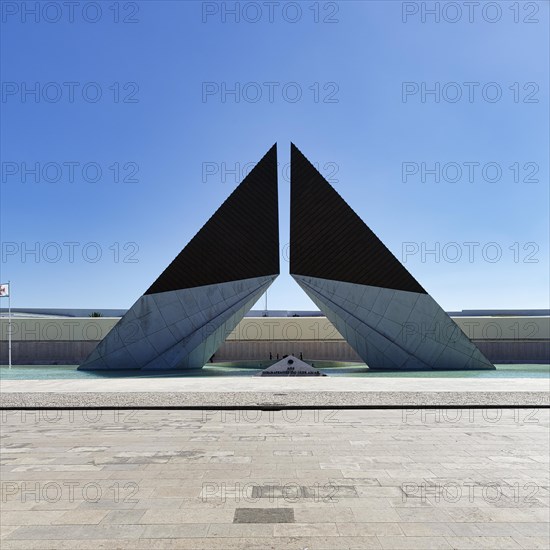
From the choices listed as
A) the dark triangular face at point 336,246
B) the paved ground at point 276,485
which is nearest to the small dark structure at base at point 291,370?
the dark triangular face at point 336,246

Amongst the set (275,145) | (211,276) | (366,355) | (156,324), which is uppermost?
(275,145)

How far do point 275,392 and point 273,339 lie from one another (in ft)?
67.0

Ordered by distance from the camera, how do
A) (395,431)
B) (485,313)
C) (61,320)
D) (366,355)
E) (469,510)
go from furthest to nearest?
(485,313) → (61,320) → (366,355) → (395,431) → (469,510)

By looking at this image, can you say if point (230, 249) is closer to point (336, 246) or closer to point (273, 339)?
point (336, 246)

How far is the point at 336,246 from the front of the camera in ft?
71.8

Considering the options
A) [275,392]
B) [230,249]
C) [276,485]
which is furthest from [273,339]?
[276,485]

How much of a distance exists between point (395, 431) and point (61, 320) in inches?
1182

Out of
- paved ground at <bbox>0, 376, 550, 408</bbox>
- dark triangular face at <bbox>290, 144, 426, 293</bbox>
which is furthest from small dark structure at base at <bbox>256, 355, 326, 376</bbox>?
dark triangular face at <bbox>290, 144, 426, 293</bbox>

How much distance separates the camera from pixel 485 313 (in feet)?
180

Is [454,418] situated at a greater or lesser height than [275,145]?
lesser

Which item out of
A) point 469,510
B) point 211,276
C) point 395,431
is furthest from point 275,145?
point 469,510

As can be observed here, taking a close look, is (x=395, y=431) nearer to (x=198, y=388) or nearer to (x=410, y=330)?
(x=198, y=388)

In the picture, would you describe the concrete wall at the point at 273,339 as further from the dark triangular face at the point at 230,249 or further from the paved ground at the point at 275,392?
the paved ground at the point at 275,392

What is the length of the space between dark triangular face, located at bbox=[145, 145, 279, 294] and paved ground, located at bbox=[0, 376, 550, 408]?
517 centimetres
